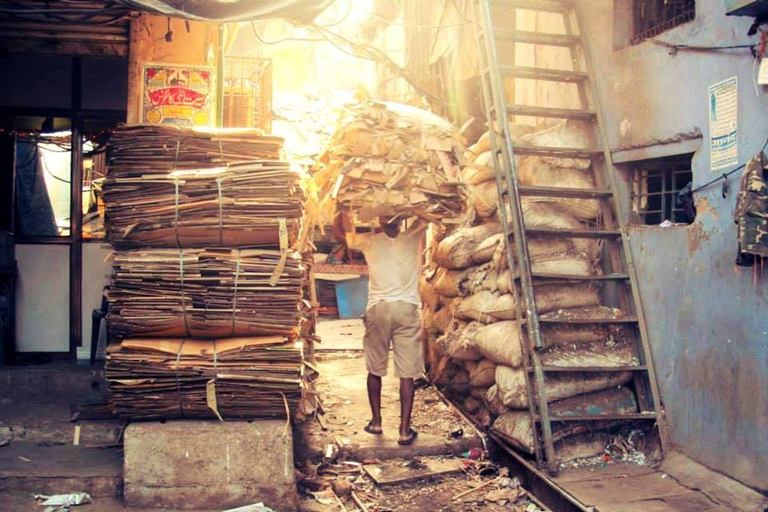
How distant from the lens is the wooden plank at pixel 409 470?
18.7 ft

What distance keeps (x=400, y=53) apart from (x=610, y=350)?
10.8 m

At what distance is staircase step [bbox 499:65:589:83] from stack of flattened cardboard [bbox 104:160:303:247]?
2564mm

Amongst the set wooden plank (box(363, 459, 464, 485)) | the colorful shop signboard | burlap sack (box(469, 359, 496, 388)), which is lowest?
wooden plank (box(363, 459, 464, 485))

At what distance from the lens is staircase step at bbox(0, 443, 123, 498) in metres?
4.79

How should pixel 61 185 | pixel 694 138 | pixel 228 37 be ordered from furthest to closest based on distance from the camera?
pixel 61 185 < pixel 228 37 < pixel 694 138

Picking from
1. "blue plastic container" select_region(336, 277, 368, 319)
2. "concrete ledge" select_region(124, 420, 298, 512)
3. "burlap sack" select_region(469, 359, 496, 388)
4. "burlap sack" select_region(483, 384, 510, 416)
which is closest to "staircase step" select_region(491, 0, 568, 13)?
"burlap sack" select_region(469, 359, 496, 388)

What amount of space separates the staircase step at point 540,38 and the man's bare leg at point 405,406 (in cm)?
315

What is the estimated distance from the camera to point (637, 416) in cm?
566

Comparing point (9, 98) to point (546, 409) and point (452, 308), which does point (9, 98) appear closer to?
point (452, 308)

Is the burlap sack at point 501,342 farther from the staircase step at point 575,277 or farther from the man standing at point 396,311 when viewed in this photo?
the man standing at point 396,311

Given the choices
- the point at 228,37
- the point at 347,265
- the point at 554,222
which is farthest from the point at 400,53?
the point at 554,222

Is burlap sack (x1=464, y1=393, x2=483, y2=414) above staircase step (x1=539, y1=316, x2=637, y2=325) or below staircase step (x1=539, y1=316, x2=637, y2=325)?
below

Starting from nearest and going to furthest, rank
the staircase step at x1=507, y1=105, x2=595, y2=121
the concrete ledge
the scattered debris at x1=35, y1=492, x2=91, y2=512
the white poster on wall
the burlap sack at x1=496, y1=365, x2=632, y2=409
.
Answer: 1. the scattered debris at x1=35, y1=492, x2=91, y2=512
2. the concrete ledge
3. the white poster on wall
4. the burlap sack at x1=496, y1=365, x2=632, y2=409
5. the staircase step at x1=507, y1=105, x2=595, y2=121

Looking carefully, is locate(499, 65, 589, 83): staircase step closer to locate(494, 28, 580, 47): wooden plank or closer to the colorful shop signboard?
locate(494, 28, 580, 47): wooden plank
